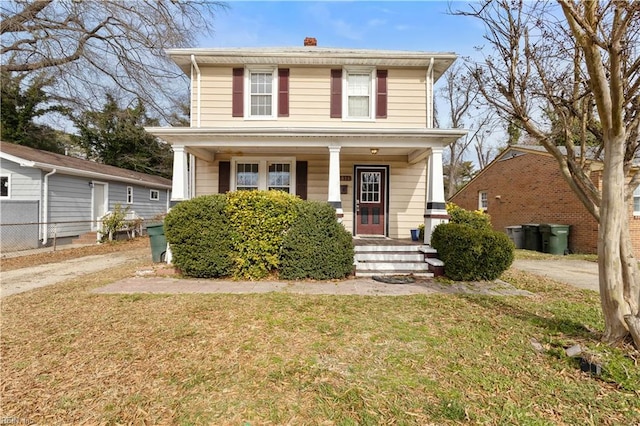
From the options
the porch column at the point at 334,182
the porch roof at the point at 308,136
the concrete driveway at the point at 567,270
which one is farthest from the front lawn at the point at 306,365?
the porch roof at the point at 308,136

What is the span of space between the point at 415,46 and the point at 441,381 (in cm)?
951

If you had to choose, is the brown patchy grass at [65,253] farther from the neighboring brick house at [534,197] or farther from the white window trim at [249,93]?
the neighboring brick house at [534,197]

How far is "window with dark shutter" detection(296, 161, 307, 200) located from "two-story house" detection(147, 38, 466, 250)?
0.10 feet

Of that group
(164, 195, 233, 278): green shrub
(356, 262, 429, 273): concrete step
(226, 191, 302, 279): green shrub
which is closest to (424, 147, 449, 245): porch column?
(356, 262, 429, 273): concrete step

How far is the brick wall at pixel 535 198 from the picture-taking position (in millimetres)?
11688

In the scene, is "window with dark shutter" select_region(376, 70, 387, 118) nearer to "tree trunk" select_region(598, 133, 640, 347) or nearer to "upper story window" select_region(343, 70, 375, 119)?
"upper story window" select_region(343, 70, 375, 119)

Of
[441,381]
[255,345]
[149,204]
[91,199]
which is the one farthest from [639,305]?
[149,204]

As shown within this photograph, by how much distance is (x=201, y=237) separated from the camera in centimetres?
635

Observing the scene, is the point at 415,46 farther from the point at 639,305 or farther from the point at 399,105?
the point at 639,305

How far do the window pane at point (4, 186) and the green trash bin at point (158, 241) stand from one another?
845 centimetres

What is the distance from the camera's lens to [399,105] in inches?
356

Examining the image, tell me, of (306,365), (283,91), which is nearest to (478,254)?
(306,365)

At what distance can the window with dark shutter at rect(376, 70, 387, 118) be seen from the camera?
894 centimetres

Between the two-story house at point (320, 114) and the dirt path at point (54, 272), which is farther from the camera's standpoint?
the two-story house at point (320, 114)
